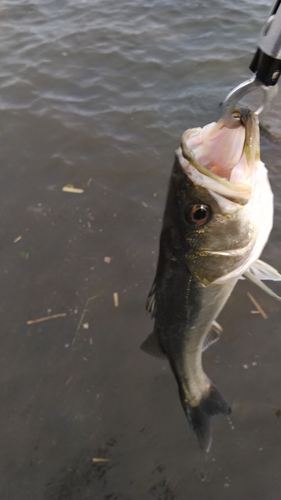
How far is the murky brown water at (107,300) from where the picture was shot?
109 inches

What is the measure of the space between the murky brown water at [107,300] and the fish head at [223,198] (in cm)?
170

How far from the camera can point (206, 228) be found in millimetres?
1772

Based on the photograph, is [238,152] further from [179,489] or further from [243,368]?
[179,489]

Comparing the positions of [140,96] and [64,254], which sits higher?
[140,96]

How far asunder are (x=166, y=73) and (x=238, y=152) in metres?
5.60

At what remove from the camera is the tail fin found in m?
2.46

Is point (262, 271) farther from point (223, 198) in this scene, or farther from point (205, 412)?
point (205, 412)

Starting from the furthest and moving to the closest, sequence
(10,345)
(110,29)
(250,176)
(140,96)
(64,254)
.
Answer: (110,29)
(140,96)
(64,254)
(10,345)
(250,176)

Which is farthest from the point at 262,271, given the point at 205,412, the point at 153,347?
the point at 205,412

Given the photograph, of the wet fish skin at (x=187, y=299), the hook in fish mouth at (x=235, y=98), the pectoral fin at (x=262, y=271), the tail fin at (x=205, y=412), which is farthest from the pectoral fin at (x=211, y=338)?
the hook in fish mouth at (x=235, y=98)

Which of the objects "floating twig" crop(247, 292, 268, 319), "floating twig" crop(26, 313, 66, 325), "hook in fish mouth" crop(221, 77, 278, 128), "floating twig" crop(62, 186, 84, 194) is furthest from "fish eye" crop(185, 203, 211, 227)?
"floating twig" crop(62, 186, 84, 194)

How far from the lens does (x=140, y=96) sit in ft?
19.6

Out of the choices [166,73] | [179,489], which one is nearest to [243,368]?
[179,489]

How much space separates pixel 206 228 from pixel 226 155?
38 cm
